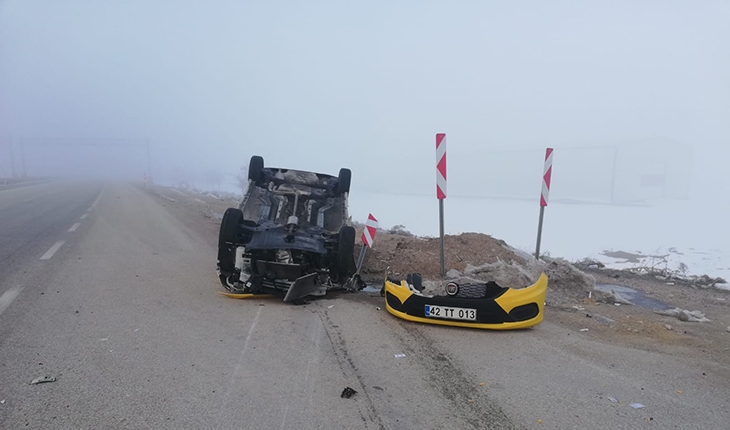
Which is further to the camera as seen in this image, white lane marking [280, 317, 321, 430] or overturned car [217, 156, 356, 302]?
overturned car [217, 156, 356, 302]

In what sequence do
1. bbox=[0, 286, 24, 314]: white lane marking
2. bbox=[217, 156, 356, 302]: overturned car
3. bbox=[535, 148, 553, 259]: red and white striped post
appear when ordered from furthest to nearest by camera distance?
bbox=[535, 148, 553, 259]: red and white striped post → bbox=[217, 156, 356, 302]: overturned car → bbox=[0, 286, 24, 314]: white lane marking

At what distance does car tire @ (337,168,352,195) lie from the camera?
8.00 meters

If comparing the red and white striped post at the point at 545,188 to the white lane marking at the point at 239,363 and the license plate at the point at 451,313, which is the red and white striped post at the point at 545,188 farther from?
the white lane marking at the point at 239,363

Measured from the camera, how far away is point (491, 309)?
4965mm

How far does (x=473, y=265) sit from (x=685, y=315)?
3.13 m

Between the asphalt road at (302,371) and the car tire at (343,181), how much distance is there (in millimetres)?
2314

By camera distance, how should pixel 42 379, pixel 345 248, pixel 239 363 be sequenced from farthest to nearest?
pixel 345 248, pixel 239 363, pixel 42 379

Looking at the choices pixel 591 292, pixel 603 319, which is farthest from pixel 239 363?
pixel 591 292

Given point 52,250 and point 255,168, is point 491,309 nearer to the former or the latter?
point 255,168

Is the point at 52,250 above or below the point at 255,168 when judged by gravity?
below

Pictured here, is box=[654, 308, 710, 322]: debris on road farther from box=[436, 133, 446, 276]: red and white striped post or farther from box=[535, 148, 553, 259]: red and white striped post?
box=[436, 133, 446, 276]: red and white striped post

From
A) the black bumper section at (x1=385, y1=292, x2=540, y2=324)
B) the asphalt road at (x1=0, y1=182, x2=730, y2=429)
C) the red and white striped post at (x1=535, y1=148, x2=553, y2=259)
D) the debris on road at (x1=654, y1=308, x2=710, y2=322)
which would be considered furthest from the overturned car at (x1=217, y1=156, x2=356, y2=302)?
the debris on road at (x1=654, y1=308, x2=710, y2=322)

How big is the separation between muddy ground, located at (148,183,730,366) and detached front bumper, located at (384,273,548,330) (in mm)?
718

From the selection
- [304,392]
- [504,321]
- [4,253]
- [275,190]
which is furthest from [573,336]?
[4,253]
